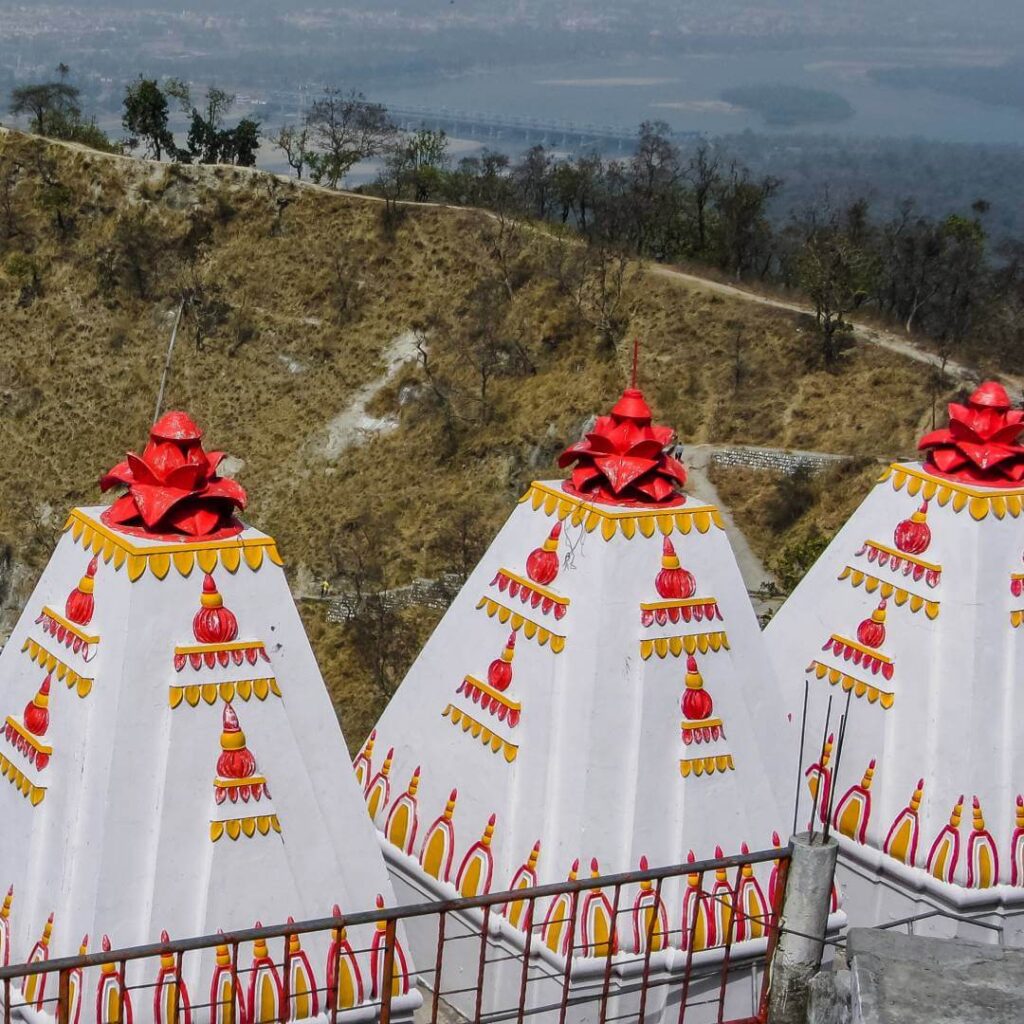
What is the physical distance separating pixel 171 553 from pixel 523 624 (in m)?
2.97

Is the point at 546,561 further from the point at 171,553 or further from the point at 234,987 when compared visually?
the point at 234,987

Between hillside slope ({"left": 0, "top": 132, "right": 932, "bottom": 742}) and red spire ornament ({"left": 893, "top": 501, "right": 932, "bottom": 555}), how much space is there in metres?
29.2

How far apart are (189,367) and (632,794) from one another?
A: 5204 cm

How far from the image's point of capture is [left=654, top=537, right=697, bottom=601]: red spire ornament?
11820 mm

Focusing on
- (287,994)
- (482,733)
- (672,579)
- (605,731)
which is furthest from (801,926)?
(287,994)

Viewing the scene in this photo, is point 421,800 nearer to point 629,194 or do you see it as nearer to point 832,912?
point 832,912

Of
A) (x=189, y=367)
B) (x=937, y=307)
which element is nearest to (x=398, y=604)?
(x=189, y=367)

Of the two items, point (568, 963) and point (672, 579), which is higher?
point (672, 579)

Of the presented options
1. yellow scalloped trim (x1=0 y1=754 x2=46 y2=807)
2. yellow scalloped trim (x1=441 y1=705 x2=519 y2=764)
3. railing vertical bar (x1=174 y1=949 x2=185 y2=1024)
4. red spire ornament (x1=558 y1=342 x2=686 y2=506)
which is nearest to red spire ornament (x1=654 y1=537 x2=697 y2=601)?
red spire ornament (x1=558 y1=342 x2=686 y2=506)

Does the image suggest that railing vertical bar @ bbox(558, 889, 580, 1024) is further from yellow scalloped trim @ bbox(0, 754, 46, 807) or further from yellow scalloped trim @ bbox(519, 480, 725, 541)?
yellow scalloped trim @ bbox(0, 754, 46, 807)

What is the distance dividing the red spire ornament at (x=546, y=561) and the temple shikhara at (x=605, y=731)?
15mm

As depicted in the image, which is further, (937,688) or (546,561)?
(937,688)

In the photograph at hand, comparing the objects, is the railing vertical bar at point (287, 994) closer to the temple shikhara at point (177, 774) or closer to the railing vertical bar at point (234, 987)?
the temple shikhara at point (177, 774)

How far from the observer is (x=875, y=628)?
43.2 feet
